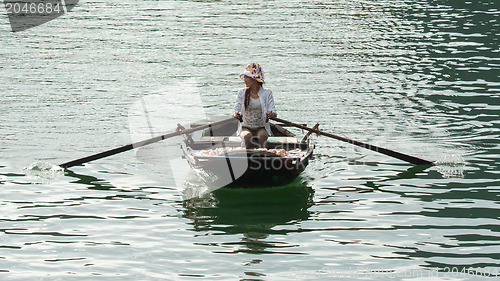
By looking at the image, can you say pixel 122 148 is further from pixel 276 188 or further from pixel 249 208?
pixel 249 208

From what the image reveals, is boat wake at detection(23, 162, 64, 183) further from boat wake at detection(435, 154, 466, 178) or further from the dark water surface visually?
boat wake at detection(435, 154, 466, 178)

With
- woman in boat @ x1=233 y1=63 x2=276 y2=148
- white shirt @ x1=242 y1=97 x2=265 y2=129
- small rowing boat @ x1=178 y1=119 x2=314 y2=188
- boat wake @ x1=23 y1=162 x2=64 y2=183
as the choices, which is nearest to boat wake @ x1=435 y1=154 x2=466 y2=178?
small rowing boat @ x1=178 y1=119 x2=314 y2=188

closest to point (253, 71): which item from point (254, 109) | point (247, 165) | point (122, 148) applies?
point (254, 109)

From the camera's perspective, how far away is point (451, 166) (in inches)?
579

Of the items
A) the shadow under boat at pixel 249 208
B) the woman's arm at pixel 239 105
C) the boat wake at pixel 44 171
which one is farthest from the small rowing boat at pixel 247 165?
the boat wake at pixel 44 171

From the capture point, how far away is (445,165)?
14750 millimetres

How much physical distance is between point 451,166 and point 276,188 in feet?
11.7

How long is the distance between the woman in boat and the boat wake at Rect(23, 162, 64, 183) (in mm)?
3367

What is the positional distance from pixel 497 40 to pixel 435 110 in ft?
33.0

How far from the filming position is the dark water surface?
10.4 meters

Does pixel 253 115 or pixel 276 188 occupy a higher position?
pixel 253 115

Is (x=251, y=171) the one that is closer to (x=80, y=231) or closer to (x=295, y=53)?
(x=80, y=231)

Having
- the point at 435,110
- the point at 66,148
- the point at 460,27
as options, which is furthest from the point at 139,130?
the point at 460,27

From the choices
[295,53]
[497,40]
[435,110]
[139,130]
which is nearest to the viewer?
[139,130]
